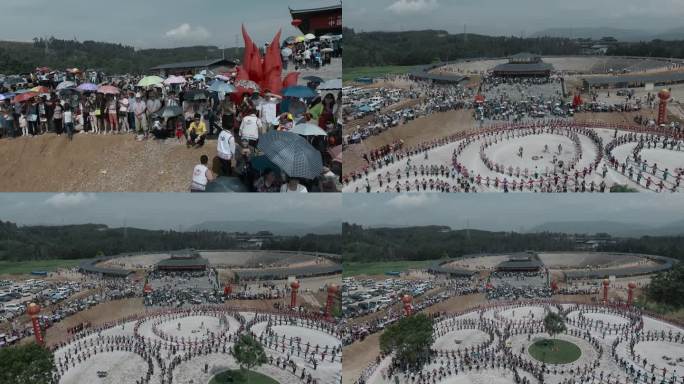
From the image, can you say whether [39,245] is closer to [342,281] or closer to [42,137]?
[42,137]

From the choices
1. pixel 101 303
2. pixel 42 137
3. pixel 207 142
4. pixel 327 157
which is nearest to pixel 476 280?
pixel 327 157

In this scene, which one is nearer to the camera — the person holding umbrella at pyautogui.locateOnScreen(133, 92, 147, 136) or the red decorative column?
the person holding umbrella at pyautogui.locateOnScreen(133, 92, 147, 136)

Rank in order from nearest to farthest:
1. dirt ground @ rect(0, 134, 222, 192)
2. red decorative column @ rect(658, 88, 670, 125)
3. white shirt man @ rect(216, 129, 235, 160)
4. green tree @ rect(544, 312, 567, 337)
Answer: white shirt man @ rect(216, 129, 235, 160)
dirt ground @ rect(0, 134, 222, 192)
red decorative column @ rect(658, 88, 670, 125)
green tree @ rect(544, 312, 567, 337)

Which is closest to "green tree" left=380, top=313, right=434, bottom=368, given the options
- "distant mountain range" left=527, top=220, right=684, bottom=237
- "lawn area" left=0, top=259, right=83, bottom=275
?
"distant mountain range" left=527, top=220, right=684, bottom=237

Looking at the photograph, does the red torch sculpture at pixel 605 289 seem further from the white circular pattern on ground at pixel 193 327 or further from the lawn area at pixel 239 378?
the white circular pattern on ground at pixel 193 327

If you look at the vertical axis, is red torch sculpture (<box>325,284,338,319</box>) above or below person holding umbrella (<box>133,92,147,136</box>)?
below

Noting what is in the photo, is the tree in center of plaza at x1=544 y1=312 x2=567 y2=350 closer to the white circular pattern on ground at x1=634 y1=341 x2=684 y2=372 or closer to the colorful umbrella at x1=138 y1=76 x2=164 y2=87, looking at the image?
the white circular pattern on ground at x1=634 y1=341 x2=684 y2=372

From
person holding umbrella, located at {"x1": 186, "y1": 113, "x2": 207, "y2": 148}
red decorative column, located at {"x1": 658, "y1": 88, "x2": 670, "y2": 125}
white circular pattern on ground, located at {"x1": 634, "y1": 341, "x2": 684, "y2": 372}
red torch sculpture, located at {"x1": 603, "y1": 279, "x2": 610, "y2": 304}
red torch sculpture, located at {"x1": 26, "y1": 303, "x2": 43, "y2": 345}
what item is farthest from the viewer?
red torch sculpture, located at {"x1": 603, "y1": 279, "x2": 610, "y2": 304}
